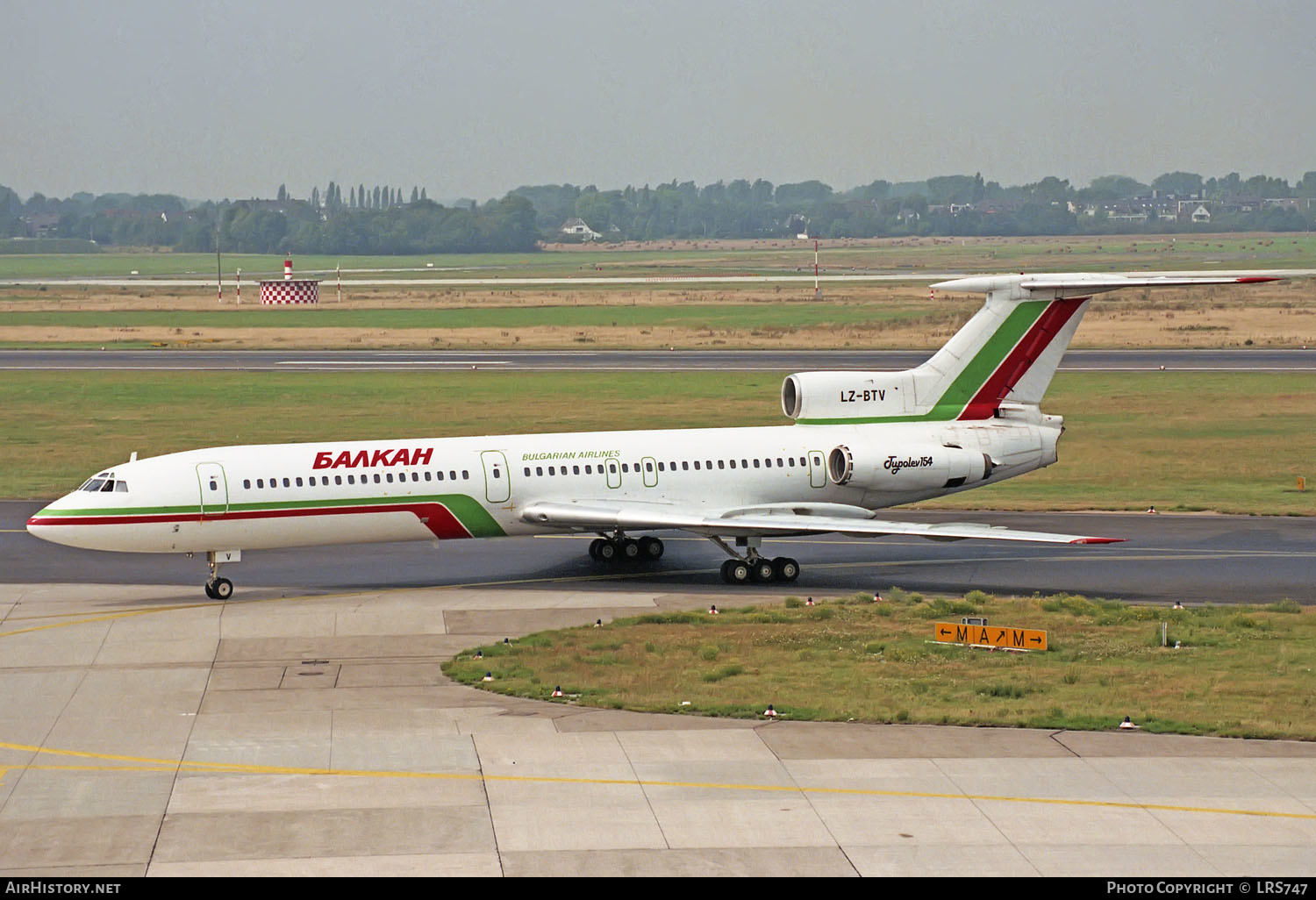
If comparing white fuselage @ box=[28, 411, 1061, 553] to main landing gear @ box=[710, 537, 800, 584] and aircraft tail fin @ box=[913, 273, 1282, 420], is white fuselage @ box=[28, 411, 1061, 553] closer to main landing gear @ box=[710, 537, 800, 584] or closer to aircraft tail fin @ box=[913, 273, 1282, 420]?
aircraft tail fin @ box=[913, 273, 1282, 420]

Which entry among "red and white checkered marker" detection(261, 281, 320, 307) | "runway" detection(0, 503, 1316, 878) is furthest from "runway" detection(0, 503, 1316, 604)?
"red and white checkered marker" detection(261, 281, 320, 307)

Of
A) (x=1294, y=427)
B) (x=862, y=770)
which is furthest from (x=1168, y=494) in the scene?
(x=862, y=770)

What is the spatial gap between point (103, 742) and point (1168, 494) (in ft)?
108

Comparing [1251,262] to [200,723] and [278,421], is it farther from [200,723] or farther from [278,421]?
[200,723]

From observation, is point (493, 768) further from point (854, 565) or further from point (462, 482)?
point (854, 565)

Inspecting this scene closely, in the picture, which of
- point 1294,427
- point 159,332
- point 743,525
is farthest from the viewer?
point 159,332

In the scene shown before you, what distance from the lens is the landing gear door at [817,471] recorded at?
127 ft

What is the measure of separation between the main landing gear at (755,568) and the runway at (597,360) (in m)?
39.8

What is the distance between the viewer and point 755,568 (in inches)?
1453

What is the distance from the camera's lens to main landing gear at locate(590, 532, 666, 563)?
39.2m

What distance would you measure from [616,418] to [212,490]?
28701 millimetres

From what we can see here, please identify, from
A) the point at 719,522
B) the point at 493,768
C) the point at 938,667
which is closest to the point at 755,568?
the point at 719,522

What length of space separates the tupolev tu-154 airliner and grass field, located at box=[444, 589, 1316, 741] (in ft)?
11.2

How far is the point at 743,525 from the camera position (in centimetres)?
3638
